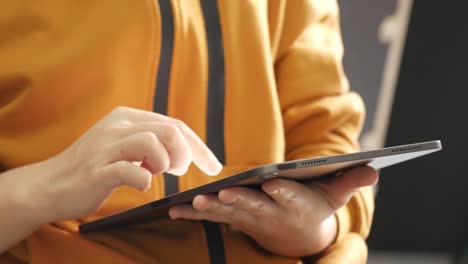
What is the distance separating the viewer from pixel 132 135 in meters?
0.46

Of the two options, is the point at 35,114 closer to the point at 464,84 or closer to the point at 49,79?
the point at 49,79

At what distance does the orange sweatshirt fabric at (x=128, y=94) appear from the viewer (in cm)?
57

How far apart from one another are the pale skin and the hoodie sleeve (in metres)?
0.16

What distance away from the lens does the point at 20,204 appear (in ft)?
1.62

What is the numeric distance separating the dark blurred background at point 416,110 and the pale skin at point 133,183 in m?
0.61

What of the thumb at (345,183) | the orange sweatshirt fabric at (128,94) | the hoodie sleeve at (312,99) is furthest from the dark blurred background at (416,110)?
the thumb at (345,183)

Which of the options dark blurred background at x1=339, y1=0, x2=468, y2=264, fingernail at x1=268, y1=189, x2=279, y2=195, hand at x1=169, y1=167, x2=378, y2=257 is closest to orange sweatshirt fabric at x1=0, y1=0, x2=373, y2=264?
hand at x1=169, y1=167, x2=378, y2=257

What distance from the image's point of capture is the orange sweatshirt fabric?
0.57 meters

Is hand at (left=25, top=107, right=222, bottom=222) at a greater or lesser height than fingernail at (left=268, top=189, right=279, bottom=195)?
greater

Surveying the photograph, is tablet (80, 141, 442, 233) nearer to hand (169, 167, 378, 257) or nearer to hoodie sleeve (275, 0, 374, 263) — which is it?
hand (169, 167, 378, 257)

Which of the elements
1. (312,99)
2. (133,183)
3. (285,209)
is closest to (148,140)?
(133,183)

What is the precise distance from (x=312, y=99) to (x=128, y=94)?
0.77 feet

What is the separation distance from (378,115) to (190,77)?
2.20 ft

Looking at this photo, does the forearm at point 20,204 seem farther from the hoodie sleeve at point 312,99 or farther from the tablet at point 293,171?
the hoodie sleeve at point 312,99
